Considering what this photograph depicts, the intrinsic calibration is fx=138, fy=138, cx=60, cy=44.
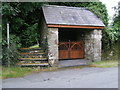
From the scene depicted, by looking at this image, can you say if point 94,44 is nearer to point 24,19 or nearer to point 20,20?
point 20,20

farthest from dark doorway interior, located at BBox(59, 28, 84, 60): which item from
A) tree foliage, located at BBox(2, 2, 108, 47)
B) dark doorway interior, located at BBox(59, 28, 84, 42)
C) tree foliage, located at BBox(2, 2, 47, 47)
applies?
tree foliage, located at BBox(2, 2, 47, 47)

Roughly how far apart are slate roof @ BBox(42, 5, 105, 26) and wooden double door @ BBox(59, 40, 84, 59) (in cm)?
163

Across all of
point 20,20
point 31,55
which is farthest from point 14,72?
point 20,20

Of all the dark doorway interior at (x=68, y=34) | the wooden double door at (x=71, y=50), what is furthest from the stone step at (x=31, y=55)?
the dark doorway interior at (x=68, y=34)

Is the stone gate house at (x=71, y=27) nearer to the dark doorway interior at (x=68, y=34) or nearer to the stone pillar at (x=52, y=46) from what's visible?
the stone pillar at (x=52, y=46)

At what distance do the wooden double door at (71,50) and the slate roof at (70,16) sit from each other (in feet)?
5.35

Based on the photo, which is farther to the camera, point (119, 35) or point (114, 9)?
point (114, 9)

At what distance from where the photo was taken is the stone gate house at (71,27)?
812 centimetres

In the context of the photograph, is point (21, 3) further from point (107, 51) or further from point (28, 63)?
point (107, 51)

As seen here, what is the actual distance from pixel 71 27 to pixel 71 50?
6.43 feet

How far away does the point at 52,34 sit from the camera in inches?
318

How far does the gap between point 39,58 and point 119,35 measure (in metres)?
6.45

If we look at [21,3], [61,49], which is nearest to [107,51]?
[61,49]

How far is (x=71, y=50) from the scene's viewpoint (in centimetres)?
985
